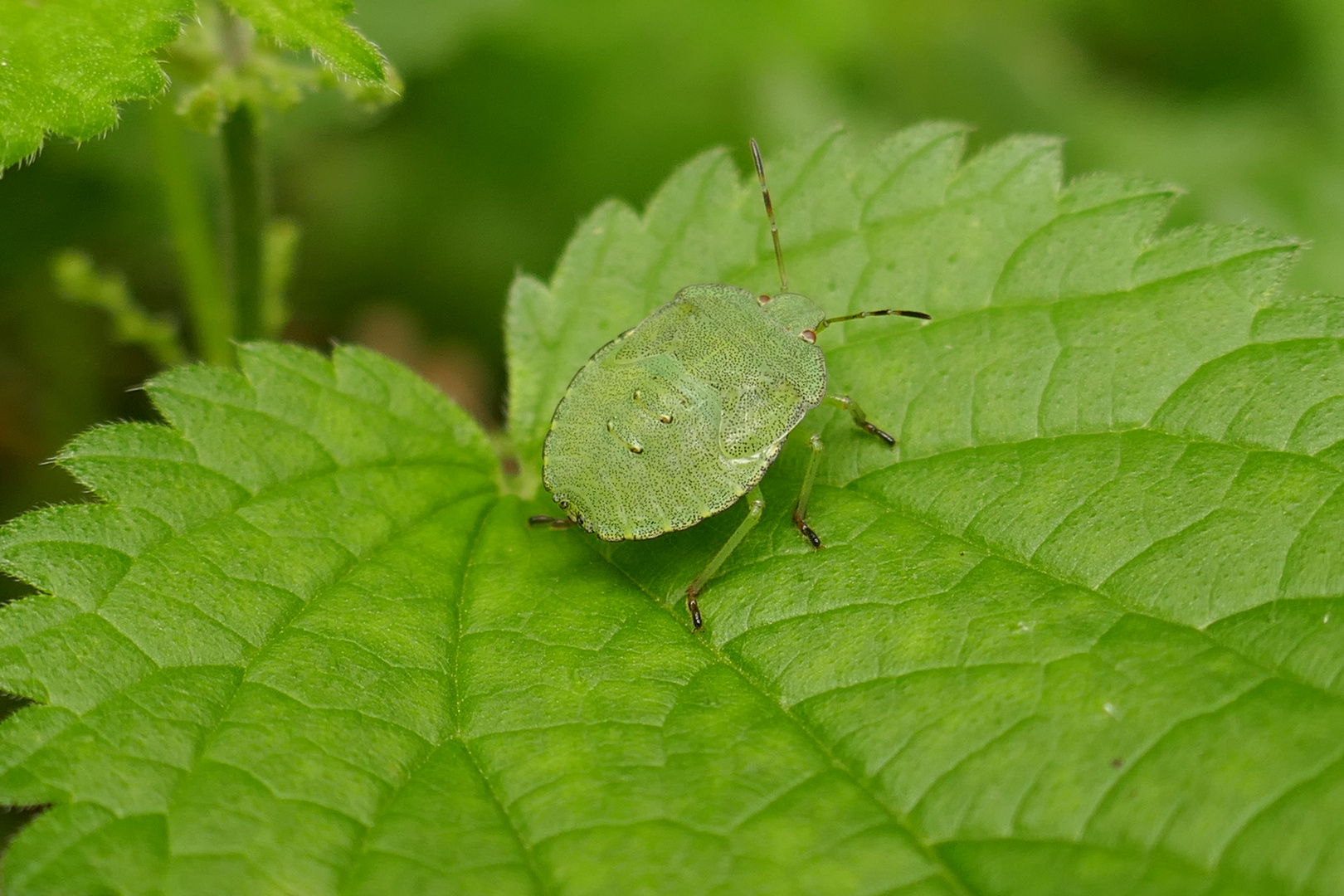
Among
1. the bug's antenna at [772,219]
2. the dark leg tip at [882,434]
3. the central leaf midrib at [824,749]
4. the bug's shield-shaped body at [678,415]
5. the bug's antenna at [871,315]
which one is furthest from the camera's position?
the bug's antenna at [772,219]

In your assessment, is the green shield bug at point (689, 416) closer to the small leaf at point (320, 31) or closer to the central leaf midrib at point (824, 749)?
the central leaf midrib at point (824, 749)

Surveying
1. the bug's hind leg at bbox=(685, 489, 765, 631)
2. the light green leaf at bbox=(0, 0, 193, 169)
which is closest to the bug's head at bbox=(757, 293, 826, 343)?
the bug's hind leg at bbox=(685, 489, 765, 631)

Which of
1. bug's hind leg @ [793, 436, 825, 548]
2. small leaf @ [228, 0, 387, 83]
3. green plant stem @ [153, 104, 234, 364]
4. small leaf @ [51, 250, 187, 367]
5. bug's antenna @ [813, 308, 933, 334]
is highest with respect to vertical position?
green plant stem @ [153, 104, 234, 364]

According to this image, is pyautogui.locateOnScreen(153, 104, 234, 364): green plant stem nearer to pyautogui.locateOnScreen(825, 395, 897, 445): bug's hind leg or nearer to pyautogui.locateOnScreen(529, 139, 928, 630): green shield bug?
pyautogui.locateOnScreen(529, 139, 928, 630): green shield bug

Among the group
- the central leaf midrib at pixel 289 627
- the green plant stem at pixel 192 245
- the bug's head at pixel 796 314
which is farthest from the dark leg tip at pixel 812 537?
the green plant stem at pixel 192 245

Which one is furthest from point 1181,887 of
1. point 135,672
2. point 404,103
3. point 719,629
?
point 404,103

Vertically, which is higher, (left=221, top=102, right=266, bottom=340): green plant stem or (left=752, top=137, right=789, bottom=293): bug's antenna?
(left=221, top=102, right=266, bottom=340): green plant stem

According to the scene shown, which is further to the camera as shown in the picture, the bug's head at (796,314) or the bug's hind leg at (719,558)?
the bug's head at (796,314)

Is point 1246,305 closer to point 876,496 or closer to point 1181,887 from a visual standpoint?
point 876,496
